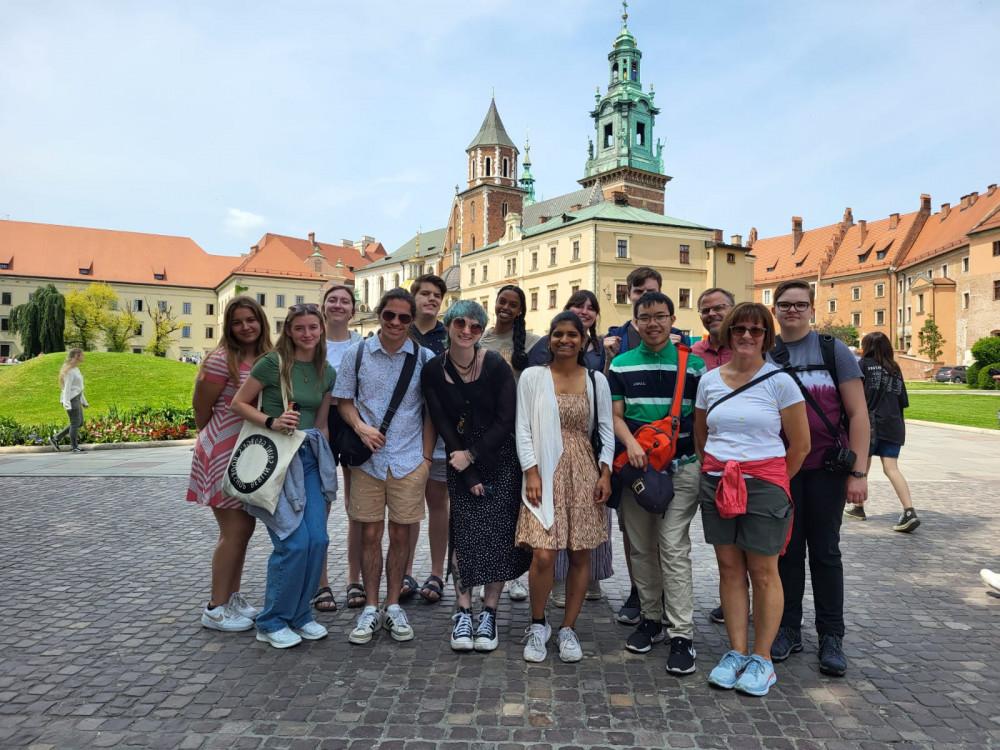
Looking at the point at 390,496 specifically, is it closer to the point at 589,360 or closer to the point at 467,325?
the point at 467,325

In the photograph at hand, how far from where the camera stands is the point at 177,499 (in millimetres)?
9492

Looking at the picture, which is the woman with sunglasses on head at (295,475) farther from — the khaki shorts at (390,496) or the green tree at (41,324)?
the green tree at (41,324)

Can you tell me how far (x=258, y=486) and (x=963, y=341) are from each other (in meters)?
70.8

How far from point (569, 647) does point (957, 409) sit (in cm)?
2792

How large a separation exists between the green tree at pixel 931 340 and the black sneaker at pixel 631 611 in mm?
66113

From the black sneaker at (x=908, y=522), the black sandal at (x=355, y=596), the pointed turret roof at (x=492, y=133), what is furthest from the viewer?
the pointed turret roof at (x=492, y=133)

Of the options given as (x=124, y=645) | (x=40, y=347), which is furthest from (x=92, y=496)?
(x=40, y=347)

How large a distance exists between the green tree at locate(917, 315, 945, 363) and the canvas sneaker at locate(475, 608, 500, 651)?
67114mm

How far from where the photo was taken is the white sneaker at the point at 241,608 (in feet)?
15.5

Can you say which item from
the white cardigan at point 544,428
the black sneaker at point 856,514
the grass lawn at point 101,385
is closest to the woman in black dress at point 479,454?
the white cardigan at point 544,428

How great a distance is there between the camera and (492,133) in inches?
3184

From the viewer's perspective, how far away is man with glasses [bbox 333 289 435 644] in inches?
180

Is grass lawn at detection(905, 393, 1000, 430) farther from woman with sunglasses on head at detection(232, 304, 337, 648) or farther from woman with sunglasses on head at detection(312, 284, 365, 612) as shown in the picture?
woman with sunglasses on head at detection(232, 304, 337, 648)

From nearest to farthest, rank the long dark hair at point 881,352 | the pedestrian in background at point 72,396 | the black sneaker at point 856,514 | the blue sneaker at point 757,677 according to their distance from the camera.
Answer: the blue sneaker at point 757,677
the long dark hair at point 881,352
the black sneaker at point 856,514
the pedestrian in background at point 72,396
